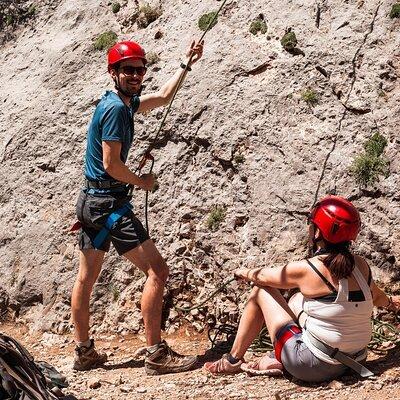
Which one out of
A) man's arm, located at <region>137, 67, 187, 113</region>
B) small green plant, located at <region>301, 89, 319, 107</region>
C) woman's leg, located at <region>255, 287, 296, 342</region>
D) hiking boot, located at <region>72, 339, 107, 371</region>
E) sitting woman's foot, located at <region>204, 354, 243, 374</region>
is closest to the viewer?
woman's leg, located at <region>255, 287, 296, 342</region>

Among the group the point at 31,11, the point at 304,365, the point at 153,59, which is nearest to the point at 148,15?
the point at 153,59

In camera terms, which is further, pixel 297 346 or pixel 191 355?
pixel 191 355

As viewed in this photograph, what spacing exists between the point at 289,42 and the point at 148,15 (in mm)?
2953

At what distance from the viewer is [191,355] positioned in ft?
22.9

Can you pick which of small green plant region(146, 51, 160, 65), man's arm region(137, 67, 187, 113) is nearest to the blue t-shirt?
man's arm region(137, 67, 187, 113)

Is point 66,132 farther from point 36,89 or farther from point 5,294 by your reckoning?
point 5,294

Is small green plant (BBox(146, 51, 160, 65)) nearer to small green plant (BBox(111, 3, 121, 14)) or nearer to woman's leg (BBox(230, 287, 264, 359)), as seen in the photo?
small green plant (BBox(111, 3, 121, 14))

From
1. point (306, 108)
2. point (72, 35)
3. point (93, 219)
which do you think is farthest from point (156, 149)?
point (72, 35)

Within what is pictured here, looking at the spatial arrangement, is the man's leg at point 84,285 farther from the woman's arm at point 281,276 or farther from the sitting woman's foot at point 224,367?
the woman's arm at point 281,276

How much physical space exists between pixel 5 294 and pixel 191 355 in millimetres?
3307

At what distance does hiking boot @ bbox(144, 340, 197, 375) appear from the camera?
649 centimetres

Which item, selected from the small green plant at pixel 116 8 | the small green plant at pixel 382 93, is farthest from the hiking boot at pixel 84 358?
the small green plant at pixel 116 8

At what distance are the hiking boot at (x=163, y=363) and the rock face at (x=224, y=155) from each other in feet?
3.75

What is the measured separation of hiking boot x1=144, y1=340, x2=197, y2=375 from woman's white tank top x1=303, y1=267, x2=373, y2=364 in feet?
5.02
